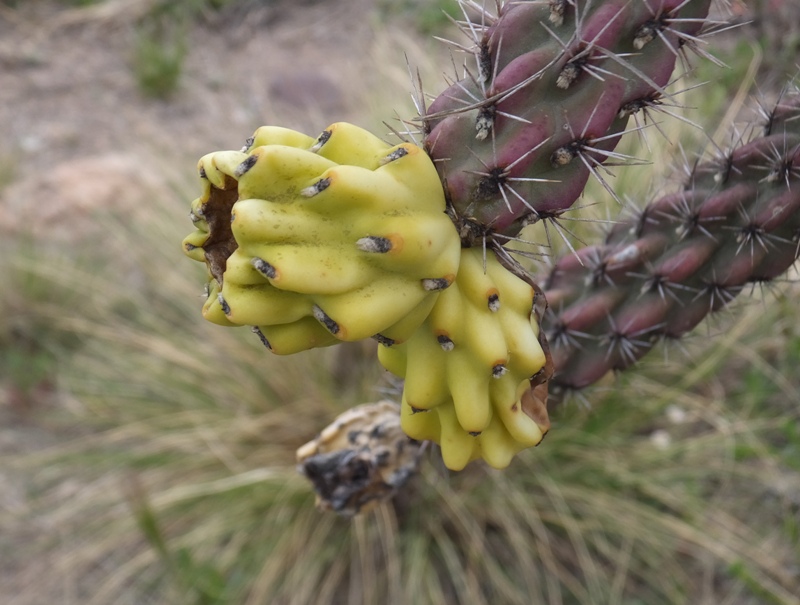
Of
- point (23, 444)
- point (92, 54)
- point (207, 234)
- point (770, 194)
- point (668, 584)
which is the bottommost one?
point (668, 584)

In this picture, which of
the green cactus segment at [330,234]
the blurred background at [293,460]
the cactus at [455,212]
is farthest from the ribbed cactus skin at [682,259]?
the green cactus segment at [330,234]

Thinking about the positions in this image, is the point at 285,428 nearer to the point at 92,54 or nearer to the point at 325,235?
the point at 325,235

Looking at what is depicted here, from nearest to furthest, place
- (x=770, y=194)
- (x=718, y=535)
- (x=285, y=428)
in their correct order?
(x=770, y=194)
(x=718, y=535)
(x=285, y=428)

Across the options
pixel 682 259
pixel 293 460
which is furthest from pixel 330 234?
pixel 293 460

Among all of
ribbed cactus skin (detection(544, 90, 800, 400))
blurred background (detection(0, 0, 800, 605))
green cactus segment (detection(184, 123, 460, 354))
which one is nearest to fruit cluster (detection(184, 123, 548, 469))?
green cactus segment (detection(184, 123, 460, 354))

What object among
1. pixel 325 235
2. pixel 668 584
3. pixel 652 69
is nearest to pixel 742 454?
pixel 668 584

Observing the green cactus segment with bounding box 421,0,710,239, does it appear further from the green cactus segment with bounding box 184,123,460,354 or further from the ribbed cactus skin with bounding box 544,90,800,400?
the ribbed cactus skin with bounding box 544,90,800,400

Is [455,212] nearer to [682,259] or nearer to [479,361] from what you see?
[479,361]
